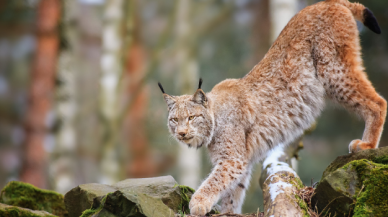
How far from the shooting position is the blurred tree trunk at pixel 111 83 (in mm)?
9469

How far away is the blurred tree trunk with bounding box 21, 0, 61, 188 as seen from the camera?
27.0ft

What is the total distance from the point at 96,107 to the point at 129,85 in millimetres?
1065

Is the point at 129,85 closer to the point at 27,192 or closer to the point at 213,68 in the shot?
the point at 213,68

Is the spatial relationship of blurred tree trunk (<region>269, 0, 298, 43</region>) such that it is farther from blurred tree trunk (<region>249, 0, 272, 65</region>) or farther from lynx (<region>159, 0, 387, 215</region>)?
lynx (<region>159, 0, 387, 215</region>)

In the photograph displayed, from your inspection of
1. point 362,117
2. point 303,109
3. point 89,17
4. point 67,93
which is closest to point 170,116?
point 303,109

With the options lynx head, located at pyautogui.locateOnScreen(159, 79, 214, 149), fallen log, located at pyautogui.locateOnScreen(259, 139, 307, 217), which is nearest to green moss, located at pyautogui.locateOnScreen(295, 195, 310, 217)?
fallen log, located at pyautogui.locateOnScreen(259, 139, 307, 217)

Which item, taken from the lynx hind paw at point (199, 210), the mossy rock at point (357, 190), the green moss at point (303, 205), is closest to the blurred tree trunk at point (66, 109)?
the lynx hind paw at point (199, 210)

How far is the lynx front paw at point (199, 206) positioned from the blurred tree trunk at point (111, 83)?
6.07 meters

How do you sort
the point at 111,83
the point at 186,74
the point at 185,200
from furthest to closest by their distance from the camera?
the point at 111,83 < the point at 186,74 < the point at 185,200

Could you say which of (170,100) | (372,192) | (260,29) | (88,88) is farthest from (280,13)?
(372,192)

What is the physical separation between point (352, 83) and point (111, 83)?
7226 millimetres

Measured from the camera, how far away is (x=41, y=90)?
352 inches

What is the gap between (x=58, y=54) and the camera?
9367 mm

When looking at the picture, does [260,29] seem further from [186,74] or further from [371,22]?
[371,22]
